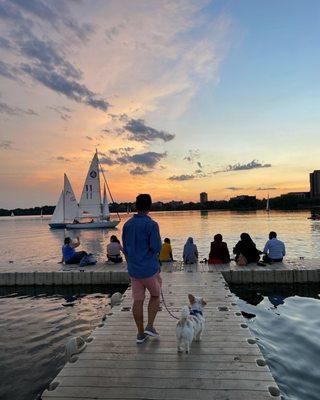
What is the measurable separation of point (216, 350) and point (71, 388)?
252 centimetres

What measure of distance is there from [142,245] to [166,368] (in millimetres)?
1898

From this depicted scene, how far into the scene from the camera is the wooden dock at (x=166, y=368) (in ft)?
16.6

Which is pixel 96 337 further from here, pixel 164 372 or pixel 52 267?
pixel 52 267

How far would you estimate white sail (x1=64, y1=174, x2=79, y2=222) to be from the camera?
232 feet

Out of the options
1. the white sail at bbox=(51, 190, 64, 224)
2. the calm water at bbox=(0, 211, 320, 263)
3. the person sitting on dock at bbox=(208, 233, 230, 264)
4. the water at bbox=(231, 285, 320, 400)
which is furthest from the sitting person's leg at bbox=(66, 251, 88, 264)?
the white sail at bbox=(51, 190, 64, 224)

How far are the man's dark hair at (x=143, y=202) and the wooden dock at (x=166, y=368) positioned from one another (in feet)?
7.88

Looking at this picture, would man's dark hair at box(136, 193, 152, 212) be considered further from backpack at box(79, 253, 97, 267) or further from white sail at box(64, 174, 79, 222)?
white sail at box(64, 174, 79, 222)

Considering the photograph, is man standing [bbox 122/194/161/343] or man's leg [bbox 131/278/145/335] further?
man's leg [bbox 131/278/145/335]

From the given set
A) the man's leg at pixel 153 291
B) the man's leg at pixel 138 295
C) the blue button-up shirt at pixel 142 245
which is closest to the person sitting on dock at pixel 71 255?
the man's leg at pixel 153 291

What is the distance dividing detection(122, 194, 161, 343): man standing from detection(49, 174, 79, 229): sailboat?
65349mm

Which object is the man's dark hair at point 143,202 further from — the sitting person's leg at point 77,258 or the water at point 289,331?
the sitting person's leg at point 77,258

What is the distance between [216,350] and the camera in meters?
6.53

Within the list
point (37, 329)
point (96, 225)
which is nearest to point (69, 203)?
point (96, 225)

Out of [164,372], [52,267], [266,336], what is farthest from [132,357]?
[52,267]
